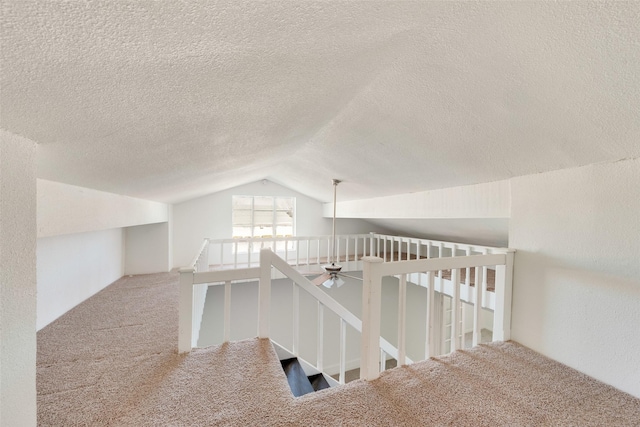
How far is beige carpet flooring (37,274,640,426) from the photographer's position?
4.34ft

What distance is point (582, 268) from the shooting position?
5.85 ft

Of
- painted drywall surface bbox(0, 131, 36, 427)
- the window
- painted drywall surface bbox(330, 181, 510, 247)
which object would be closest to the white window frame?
the window

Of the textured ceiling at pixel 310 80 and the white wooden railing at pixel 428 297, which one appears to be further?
the white wooden railing at pixel 428 297

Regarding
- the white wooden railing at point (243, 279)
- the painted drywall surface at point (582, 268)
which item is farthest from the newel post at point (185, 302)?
the painted drywall surface at point (582, 268)

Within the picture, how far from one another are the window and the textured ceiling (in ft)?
12.1

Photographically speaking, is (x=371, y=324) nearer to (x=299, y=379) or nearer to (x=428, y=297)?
(x=428, y=297)

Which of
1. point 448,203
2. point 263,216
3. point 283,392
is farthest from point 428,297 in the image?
point 263,216

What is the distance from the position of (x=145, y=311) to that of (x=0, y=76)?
10.5 ft

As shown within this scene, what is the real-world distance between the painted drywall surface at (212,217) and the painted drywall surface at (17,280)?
4.90 m

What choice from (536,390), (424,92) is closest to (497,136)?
(424,92)

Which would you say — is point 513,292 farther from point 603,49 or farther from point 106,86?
point 106,86

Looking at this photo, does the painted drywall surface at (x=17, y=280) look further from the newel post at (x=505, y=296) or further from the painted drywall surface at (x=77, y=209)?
the newel post at (x=505, y=296)

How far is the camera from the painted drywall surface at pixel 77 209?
1.32 meters

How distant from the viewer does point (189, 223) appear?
18.0 feet
